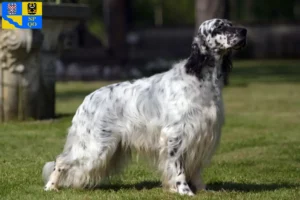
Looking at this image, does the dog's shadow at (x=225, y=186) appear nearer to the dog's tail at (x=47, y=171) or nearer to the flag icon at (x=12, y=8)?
the dog's tail at (x=47, y=171)

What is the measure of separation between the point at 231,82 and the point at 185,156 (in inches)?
720

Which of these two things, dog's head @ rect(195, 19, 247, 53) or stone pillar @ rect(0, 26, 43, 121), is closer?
dog's head @ rect(195, 19, 247, 53)

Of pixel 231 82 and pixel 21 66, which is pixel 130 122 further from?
pixel 231 82

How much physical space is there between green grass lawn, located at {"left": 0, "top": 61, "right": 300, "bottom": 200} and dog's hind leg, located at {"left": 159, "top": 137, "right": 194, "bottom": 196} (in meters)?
0.14

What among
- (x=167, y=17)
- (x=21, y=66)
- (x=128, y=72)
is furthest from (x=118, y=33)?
(x=167, y=17)

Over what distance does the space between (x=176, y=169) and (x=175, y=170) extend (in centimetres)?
1

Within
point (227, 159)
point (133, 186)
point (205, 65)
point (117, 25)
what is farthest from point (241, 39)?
point (117, 25)

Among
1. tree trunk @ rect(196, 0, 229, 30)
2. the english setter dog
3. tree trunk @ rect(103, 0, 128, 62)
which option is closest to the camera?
the english setter dog

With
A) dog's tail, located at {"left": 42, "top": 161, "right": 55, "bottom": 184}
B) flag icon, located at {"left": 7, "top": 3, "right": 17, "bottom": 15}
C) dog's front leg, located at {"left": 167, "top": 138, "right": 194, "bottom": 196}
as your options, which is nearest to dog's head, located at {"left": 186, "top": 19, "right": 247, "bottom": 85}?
dog's front leg, located at {"left": 167, "top": 138, "right": 194, "bottom": 196}

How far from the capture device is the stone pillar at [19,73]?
13.9m

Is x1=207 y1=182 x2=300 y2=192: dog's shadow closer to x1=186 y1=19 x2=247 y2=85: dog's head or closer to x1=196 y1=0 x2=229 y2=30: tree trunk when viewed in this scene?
x1=186 y1=19 x2=247 y2=85: dog's head

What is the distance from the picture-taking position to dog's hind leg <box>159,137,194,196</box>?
860cm

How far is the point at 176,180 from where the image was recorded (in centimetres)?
869

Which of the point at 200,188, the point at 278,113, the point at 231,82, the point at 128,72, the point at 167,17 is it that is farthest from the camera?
the point at 167,17
